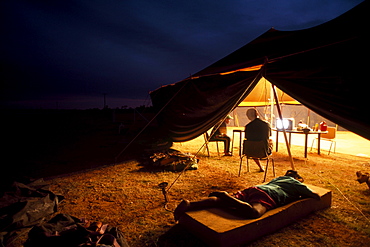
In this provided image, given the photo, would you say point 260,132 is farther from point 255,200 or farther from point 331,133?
point 331,133

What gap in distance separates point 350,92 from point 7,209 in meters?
3.87

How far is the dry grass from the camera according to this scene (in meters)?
2.04

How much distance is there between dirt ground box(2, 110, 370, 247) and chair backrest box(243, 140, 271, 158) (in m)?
0.47

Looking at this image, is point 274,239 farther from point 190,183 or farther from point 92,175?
point 92,175

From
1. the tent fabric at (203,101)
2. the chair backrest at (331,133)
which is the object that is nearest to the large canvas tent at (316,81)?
the tent fabric at (203,101)

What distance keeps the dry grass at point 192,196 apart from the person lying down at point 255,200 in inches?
10.3

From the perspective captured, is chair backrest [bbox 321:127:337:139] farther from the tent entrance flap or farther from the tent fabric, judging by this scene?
the tent fabric

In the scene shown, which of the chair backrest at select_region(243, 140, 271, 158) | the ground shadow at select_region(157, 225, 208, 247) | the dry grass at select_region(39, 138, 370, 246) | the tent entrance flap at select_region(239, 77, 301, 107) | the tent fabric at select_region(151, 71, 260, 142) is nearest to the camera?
the ground shadow at select_region(157, 225, 208, 247)

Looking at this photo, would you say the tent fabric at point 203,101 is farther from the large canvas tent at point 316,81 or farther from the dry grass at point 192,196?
the dry grass at point 192,196

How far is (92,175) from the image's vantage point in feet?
12.9

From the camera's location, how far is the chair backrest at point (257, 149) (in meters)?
3.50

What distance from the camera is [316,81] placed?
2449 mm

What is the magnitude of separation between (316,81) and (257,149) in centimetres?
146

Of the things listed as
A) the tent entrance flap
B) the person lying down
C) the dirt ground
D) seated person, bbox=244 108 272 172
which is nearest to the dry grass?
the dirt ground
